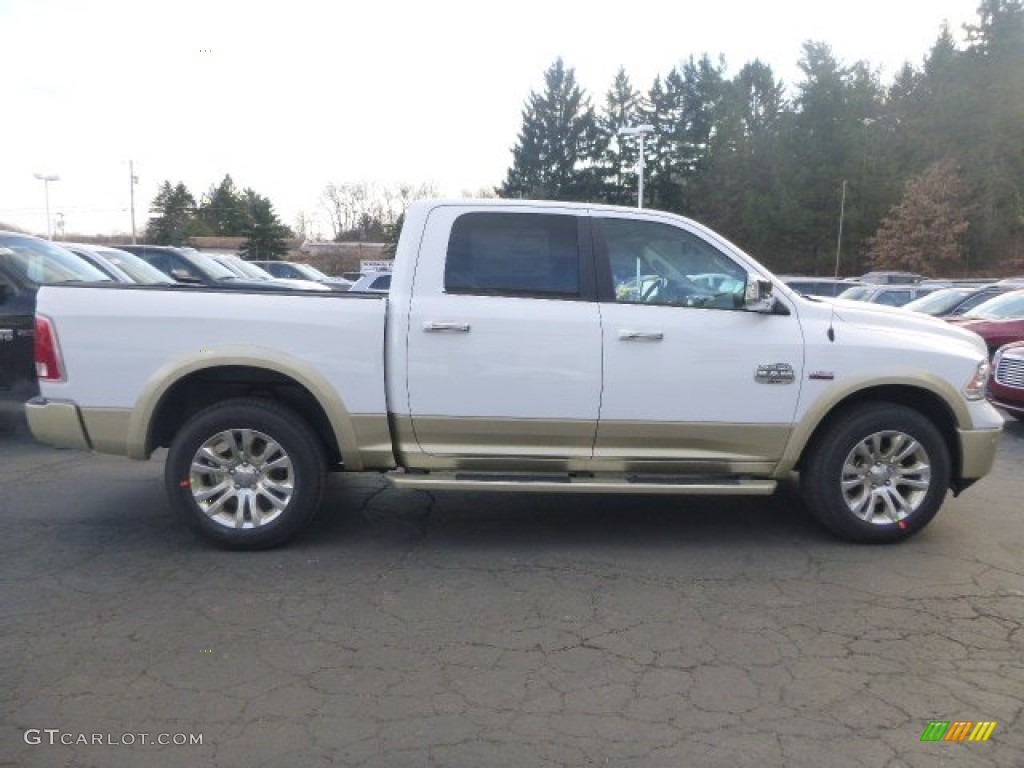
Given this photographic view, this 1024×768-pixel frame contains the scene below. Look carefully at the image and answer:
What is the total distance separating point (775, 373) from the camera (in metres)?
5.04

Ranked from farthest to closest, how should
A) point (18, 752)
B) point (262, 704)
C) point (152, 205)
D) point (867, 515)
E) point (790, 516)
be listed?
point (152, 205), point (790, 516), point (867, 515), point (262, 704), point (18, 752)

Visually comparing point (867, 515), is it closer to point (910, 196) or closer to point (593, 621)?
point (593, 621)

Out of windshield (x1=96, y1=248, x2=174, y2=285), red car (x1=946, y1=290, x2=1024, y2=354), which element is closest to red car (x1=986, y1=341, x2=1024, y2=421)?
red car (x1=946, y1=290, x2=1024, y2=354)

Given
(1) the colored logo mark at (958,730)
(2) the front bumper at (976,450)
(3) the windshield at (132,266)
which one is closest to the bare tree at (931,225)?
(3) the windshield at (132,266)

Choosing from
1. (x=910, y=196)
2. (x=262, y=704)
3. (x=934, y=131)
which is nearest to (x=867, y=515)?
(x=262, y=704)

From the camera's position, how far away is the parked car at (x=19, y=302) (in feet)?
26.1

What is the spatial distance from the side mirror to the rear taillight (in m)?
4.07

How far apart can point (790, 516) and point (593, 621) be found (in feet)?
7.87

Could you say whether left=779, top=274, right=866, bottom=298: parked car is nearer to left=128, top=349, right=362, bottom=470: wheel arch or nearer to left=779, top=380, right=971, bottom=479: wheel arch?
left=779, top=380, right=971, bottom=479: wheel arch

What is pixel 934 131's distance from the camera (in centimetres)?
4931

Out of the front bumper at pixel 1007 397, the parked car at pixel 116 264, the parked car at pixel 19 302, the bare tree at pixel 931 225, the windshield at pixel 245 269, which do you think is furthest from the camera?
the bare tree at pixel 931 225

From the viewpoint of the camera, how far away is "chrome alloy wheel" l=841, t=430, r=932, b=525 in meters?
5.18

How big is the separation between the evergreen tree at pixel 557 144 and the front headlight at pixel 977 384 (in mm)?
55626

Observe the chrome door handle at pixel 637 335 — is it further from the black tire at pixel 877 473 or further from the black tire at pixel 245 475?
the black tire at pixel 245 475
